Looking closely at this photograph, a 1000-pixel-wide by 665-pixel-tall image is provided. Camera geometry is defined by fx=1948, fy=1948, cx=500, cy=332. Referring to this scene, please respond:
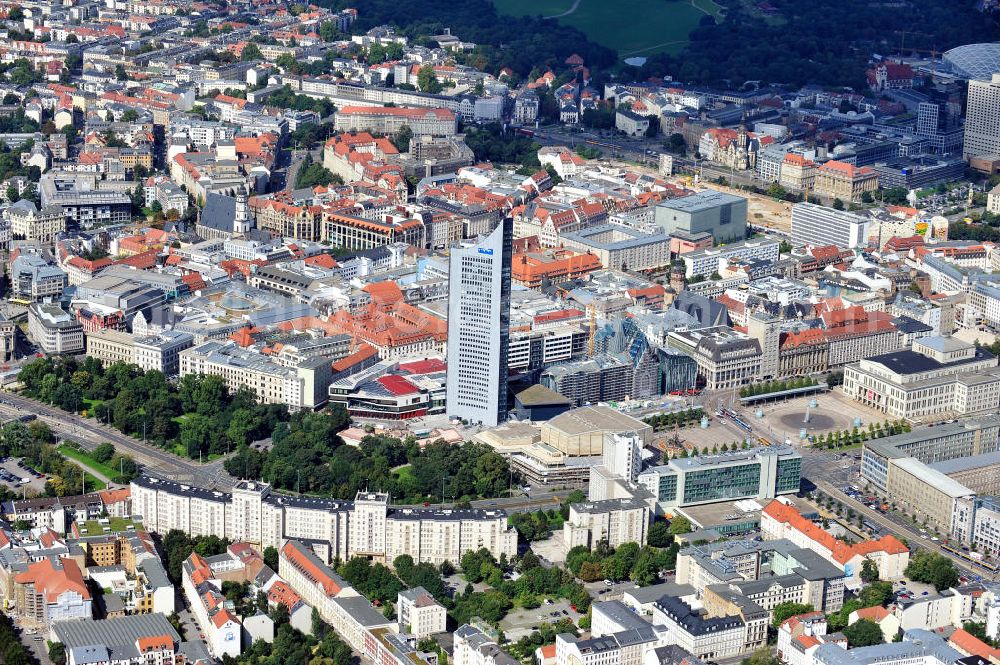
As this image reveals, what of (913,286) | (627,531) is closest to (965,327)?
(913,286)

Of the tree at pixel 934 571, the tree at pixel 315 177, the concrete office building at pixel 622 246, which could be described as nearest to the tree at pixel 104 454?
the tree at pixel 934 571

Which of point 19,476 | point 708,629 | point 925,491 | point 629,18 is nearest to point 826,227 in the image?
point 925,491

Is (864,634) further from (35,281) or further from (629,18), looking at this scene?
(629,18)

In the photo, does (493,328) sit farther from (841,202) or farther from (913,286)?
(841,202)

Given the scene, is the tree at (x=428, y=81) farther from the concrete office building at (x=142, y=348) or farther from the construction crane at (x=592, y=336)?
the concrete office building at (x=142, y=348)

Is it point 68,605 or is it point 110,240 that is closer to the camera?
point 68,605

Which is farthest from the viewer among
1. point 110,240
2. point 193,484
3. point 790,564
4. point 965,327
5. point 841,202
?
point 841,202
